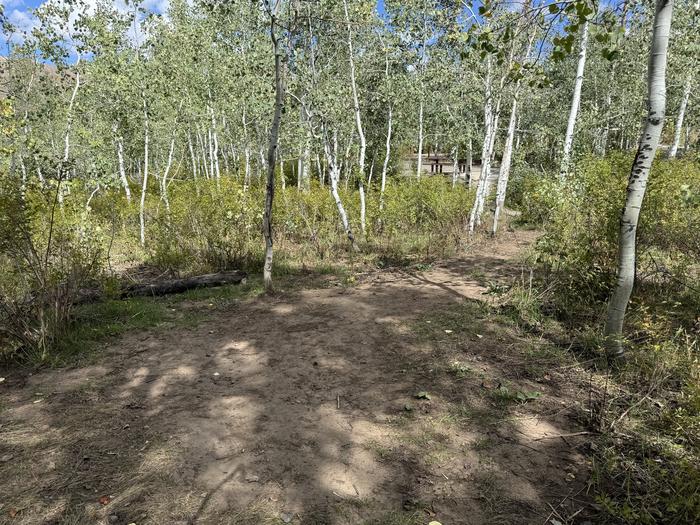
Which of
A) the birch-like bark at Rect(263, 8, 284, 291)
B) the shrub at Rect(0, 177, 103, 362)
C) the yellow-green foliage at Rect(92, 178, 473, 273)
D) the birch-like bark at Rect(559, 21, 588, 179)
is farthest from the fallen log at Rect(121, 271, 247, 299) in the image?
the birch-like bark at Rect(559, 21, 588, 179)

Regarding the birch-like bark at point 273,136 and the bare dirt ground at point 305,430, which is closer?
the bare dirt ground at point 305,430

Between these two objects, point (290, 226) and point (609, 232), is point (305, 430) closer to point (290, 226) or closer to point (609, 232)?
point (609, 232)

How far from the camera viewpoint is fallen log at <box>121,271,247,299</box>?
8.01 metres

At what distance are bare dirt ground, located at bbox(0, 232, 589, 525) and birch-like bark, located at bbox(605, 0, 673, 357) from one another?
2.34 ft

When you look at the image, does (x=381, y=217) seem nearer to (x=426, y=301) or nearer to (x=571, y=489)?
(x=426, y=301)

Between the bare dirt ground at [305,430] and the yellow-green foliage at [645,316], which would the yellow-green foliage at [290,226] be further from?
the yellow-green foliage at [645,316]

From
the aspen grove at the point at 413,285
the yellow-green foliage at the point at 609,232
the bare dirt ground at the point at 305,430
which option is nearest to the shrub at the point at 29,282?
the aspen grove at the point at 413,285

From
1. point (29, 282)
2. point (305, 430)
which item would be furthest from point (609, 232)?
point (29, 282)

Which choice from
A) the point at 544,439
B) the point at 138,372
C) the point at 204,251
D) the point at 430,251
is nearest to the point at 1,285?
the point at 138,372

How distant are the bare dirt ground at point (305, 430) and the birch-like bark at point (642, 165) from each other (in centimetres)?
71

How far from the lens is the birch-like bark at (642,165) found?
136 inches

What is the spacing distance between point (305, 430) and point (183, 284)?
18.6ft

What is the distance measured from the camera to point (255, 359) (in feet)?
17.1

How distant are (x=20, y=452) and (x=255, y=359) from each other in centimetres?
238
